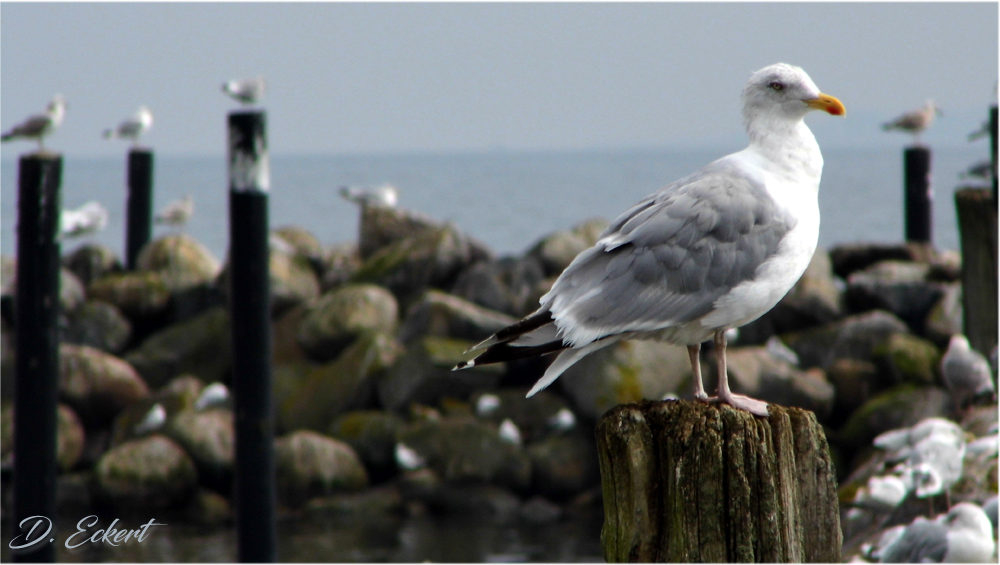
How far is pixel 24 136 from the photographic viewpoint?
13.2m

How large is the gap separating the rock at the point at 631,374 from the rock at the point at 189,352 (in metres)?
4.24

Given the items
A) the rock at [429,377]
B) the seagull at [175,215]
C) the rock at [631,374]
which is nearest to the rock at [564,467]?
the rock at [631,374]

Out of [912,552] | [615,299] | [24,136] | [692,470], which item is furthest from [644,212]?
[24,136]

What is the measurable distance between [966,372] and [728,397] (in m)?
5.88

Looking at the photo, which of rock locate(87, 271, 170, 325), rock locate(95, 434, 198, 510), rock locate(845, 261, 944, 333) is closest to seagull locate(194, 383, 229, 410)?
A: rock locate(95, 434, 198, 510)

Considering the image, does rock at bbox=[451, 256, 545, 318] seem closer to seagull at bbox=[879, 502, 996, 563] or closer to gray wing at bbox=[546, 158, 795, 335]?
seagull at bbox=[879, 502, 996, 563]

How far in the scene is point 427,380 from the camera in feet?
32.8

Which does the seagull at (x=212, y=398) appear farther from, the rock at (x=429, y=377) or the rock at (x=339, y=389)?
the rock at (x=429, y=377)

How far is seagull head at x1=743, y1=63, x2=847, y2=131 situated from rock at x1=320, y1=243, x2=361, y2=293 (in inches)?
359

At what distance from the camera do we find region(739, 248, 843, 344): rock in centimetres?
1077

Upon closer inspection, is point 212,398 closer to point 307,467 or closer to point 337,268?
point 307,467

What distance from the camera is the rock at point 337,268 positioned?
42.4ft

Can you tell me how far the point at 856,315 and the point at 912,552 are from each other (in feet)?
18.0

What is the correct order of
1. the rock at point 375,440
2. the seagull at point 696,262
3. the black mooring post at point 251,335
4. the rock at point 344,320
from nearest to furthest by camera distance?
the seagull at point 696,262 < the black mooring post at point 251,335 < the rock at point 375,440 < the rock at point 344,320
